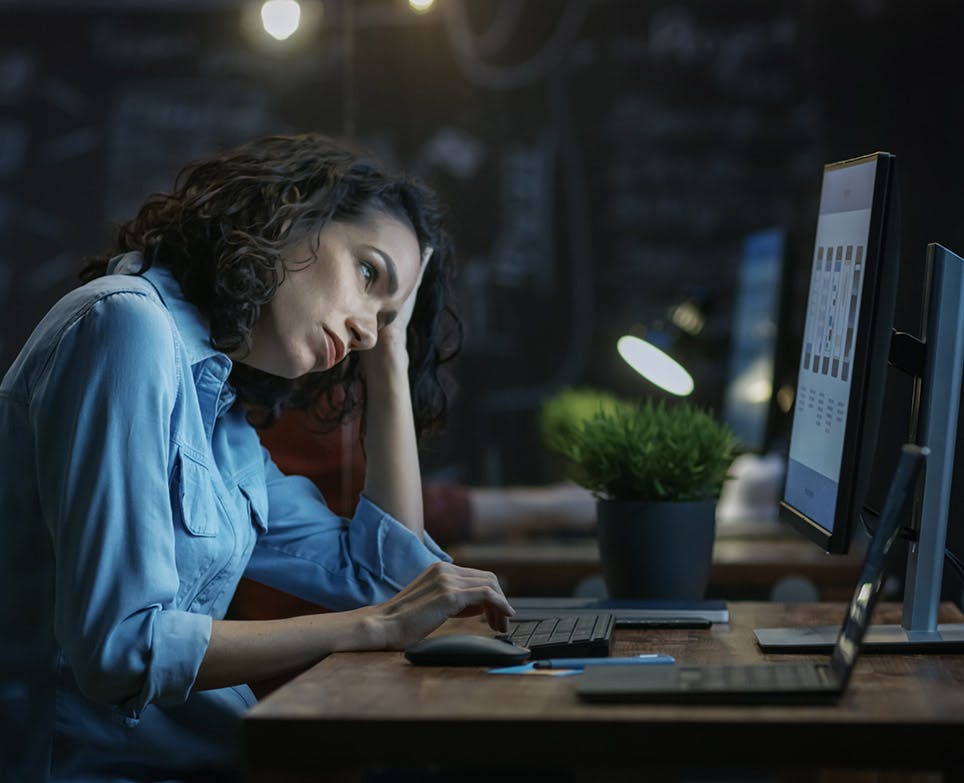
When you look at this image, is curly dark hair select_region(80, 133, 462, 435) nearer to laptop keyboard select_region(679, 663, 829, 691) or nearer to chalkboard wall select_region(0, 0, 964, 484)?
laptop keyboard select_region(679, 663, 829, 691)

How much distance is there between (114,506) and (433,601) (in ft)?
1.07

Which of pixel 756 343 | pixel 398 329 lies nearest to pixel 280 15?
pixel 398 329

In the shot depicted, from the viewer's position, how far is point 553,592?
9.51 ft

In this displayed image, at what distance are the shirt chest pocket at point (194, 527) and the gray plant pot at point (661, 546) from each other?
1.78 feet

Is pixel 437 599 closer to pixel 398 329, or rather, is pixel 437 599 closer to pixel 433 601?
pixel 433 601

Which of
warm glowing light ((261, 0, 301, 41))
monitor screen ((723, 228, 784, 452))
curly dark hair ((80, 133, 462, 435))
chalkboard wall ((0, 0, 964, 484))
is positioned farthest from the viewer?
chalkboard wall ((0, 0, 964, 484))

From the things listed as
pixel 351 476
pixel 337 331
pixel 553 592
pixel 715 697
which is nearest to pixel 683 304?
pixel 553 592

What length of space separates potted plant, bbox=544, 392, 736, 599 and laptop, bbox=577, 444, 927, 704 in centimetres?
56

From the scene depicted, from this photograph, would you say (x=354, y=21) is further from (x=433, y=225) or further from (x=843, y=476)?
(x=843, y=476)

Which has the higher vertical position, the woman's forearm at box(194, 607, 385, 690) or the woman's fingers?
the woman's fingers

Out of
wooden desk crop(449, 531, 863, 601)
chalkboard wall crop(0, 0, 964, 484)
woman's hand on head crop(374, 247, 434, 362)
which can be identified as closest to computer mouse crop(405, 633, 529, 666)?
woman's hand on head crop(374, 247, 434, 362)

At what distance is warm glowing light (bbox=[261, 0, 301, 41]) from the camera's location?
7.95ft

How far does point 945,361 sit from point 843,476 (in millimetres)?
203

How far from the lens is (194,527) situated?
150cm
